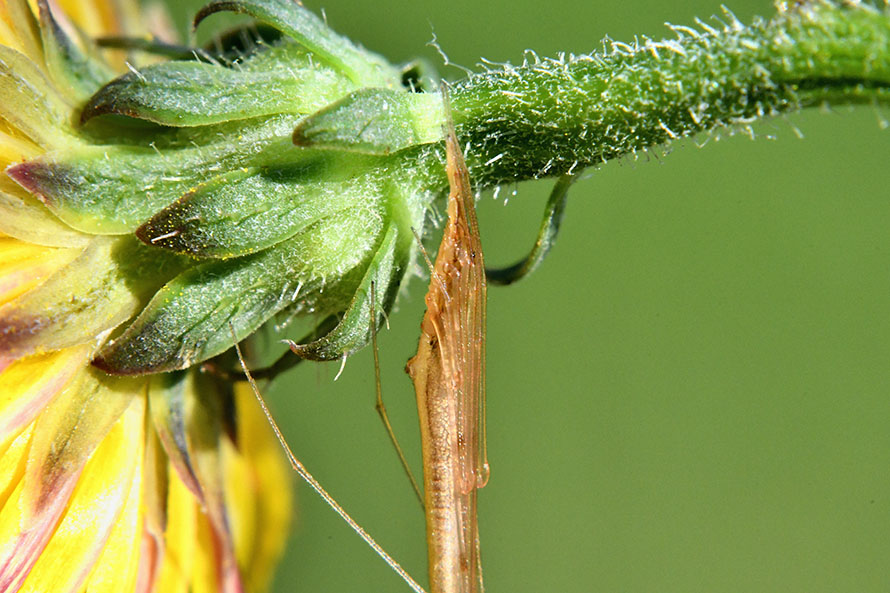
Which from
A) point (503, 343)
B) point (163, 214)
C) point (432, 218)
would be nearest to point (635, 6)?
point (503, 343)

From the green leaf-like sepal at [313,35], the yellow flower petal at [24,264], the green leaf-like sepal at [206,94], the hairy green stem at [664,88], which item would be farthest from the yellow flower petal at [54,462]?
the hairy green stem at [664,88]

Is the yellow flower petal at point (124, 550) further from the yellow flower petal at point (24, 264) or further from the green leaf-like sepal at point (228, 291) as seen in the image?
the yellow flower petal at point (24, 264)

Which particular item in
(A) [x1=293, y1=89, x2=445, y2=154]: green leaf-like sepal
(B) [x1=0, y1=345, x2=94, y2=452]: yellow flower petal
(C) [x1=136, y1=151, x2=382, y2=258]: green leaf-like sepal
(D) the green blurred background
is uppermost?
(D) the green blurred background

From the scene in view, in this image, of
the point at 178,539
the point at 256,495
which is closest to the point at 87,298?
the point at 178,539

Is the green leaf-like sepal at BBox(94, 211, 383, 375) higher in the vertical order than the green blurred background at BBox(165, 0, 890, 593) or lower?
Answer: lower

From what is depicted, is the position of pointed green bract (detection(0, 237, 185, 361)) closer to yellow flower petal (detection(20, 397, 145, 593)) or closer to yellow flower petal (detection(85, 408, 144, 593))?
yellow flower petal (detection(20, 397, 145, 593))

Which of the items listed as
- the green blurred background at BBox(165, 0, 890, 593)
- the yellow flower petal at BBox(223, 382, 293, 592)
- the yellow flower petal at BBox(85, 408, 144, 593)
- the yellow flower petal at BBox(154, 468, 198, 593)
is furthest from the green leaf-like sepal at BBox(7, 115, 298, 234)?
the green blurred background at BBox(165, 0, 890, 593)

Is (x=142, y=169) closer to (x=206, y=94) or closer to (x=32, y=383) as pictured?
(x=206, y=94)

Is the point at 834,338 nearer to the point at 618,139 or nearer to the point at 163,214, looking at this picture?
the point at 618,139
